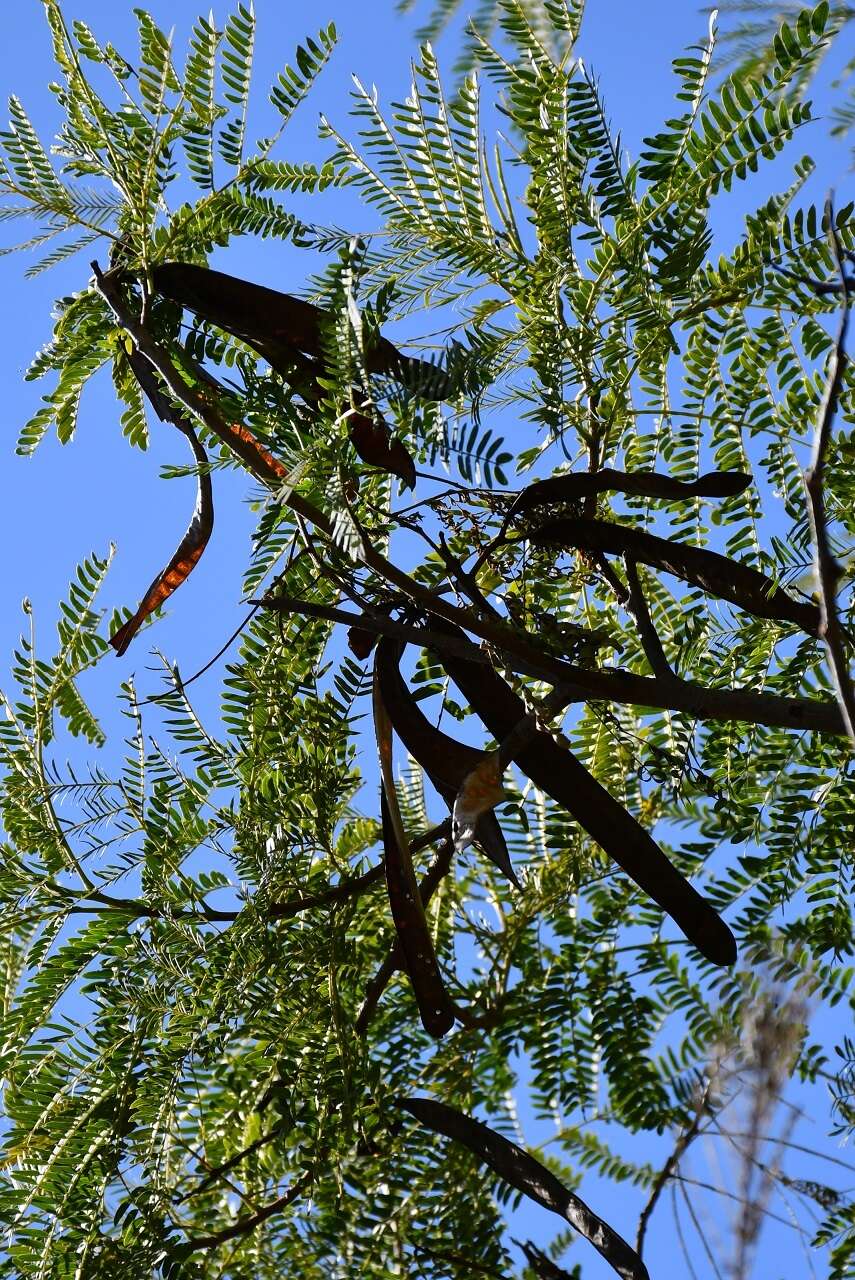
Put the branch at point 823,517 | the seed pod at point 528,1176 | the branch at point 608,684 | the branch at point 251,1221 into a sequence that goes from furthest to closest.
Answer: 1. the branch at point 251,1221
2. the seed pod at point 528,1176
3. the branch at point 608,684
4. the branch at point 823,517

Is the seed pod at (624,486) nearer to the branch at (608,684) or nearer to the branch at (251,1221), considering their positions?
the branch at (608,684)

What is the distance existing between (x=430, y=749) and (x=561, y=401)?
0.82 feet

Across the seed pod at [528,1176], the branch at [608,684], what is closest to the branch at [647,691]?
the branch at [608,684]

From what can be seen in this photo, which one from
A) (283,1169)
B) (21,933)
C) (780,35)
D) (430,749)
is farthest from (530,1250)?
(780,35)

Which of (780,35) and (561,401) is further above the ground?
(780,35)

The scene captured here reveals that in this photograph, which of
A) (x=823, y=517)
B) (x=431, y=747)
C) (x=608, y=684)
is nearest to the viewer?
(x=823, y=517)

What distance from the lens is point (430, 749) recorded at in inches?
35.8

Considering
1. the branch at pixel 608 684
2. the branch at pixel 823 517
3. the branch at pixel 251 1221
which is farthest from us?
the branch at pixel 251 1221

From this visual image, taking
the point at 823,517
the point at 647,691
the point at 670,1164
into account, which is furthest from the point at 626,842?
the point at 823,517

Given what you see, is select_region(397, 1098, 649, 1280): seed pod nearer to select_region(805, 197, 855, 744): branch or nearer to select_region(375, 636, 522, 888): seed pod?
select_region(375, 636, 522, 888): seed pod

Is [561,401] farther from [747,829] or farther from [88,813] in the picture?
[88,813]

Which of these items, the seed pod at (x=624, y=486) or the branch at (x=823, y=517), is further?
the seed pod at (x=624, y=486)

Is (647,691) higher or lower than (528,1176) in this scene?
higher

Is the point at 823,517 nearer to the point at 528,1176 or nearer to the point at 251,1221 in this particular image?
the point at 528,1176
